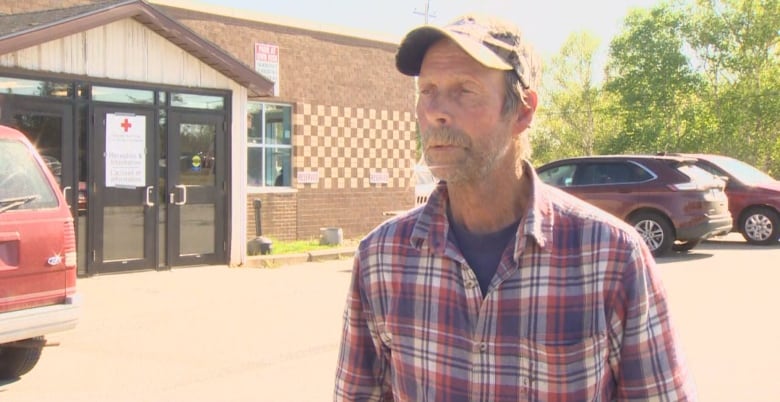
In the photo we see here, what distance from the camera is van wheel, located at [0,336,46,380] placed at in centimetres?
661

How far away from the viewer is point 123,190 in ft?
40.0

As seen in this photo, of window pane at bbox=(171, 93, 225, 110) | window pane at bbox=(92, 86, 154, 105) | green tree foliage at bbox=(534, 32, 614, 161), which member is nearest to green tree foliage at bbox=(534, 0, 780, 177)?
green tree foliage at bbox=(534, 32, 614, 161)

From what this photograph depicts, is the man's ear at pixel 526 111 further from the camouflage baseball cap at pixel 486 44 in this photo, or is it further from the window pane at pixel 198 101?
the window pane at pixel 198 101

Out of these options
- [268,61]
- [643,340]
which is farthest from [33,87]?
[643,340]

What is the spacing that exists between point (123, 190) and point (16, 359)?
579 centimetres

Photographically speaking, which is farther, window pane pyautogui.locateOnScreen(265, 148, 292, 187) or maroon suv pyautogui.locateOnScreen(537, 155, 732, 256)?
window pane pyautogui.locateOnScreen(265, 148, 292, 187)

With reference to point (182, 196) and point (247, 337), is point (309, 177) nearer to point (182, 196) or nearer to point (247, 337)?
point (182, 196)

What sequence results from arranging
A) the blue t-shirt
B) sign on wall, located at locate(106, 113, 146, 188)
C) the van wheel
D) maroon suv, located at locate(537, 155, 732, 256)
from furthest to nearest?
1. maroon suv, located at locate(537, 155, 732, 256)
2. sign on wall, located at locate(106, 113, 146, 188)
3. the van wheel
4. the blue t-shirt

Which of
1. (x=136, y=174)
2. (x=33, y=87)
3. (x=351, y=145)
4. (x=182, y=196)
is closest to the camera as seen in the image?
(x=33, y=87)

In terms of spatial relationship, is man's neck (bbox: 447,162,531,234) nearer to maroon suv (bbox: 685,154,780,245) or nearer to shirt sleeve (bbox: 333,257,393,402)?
shirt sleeve (bbox: 333,257,393,402)

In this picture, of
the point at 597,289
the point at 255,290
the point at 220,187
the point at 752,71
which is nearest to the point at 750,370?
the point at 597,289

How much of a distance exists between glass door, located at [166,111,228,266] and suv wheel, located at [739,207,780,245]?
10016 millimetres

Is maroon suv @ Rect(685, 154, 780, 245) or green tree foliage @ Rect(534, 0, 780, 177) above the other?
green tree foliage @ Rect(534, 0, 780, 177)

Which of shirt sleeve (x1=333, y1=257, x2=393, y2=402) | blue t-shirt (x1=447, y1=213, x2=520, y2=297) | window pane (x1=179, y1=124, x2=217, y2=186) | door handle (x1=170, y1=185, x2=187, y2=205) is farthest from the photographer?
window pane (x1=179, y1=124, x2=217, y2=186)
